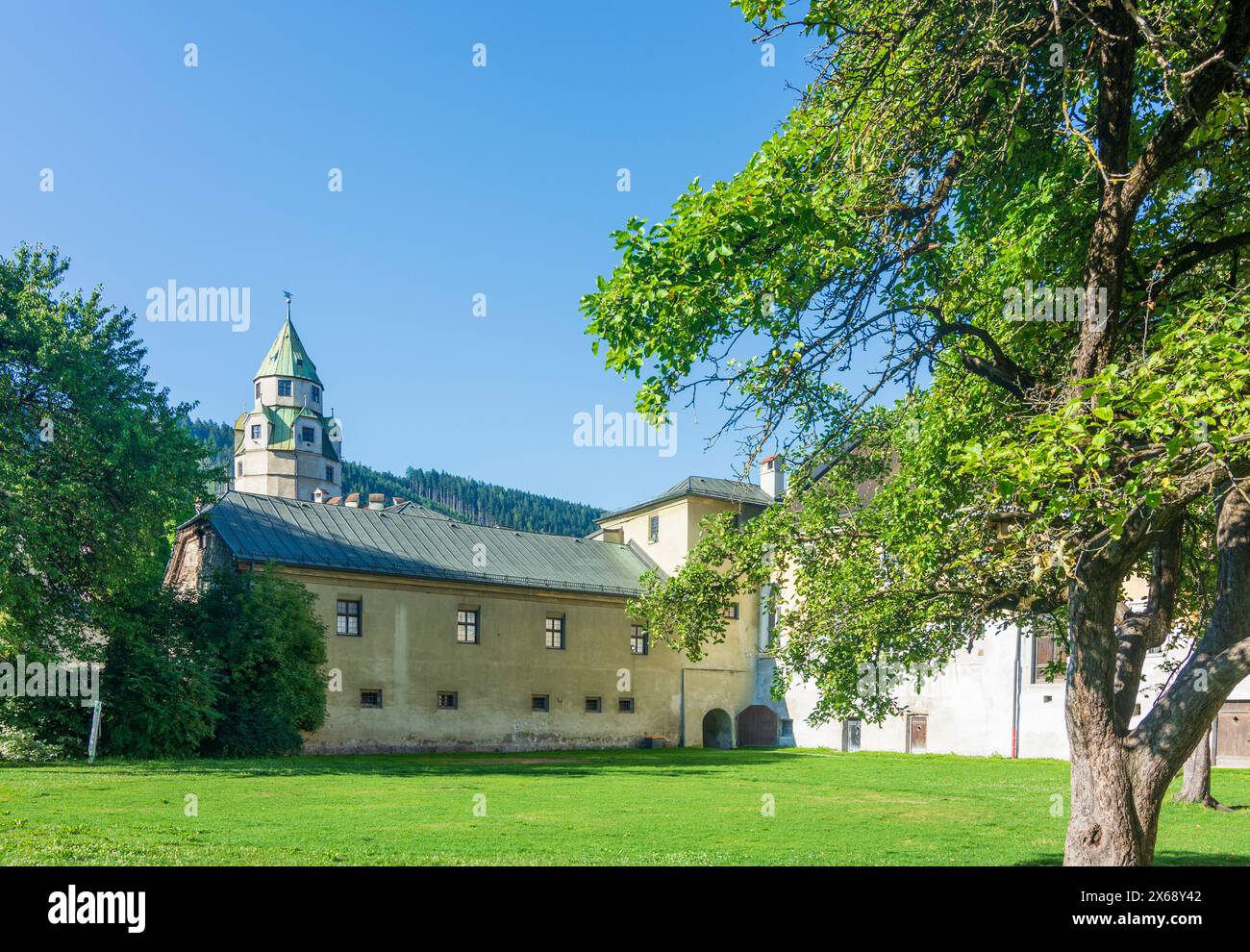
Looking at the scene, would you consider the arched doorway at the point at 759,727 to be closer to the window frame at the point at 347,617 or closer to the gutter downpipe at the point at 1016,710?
the gutter downpipe at the point at 1016,710

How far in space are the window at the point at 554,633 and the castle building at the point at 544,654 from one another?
0.05 metres

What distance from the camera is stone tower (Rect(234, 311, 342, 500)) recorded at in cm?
8362

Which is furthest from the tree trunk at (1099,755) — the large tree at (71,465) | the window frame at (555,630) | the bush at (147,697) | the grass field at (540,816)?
the window frame at (555,630)

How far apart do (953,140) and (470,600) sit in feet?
103

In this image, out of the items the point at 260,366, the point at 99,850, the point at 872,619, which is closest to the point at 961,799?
the point at 872,619

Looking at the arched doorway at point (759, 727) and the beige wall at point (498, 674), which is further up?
the beige wall at point (498, 674)

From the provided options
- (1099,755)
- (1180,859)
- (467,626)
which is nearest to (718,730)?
(467,626)

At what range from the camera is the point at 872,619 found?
13656mm

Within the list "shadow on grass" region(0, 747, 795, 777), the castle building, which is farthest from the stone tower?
"shadow on grass" region(0, 747, 795, 777)

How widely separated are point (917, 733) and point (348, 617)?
828 inches

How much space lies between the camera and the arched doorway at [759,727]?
45.2 metres

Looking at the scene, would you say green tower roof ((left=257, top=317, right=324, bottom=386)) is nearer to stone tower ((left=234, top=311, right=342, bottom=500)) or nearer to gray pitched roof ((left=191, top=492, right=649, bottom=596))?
stone tower ((left=234, top=311, right=342, bottom=500))

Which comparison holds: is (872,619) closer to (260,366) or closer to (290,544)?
(290,544)

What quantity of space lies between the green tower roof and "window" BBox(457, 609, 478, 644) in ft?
169
